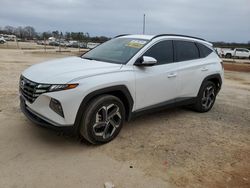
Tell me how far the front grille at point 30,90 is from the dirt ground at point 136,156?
2.26 feet

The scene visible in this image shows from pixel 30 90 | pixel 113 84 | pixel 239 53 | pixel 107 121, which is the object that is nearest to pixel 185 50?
pixel 113 84

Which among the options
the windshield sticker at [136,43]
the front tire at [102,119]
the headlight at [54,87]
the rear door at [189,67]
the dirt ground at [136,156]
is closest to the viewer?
the dirt ground at [136,156]

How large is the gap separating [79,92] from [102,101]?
16.2 inches

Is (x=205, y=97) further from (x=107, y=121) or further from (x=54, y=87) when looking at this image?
(x=54, y=87)

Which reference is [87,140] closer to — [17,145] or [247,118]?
[17,145]

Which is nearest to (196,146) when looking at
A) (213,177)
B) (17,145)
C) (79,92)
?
(213,177)

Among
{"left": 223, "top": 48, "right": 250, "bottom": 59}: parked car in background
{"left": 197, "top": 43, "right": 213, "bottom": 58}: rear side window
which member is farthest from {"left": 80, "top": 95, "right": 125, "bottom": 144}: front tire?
{"left": 223, "top": 48, "right": 250, "bottom": 59}: parked car in background

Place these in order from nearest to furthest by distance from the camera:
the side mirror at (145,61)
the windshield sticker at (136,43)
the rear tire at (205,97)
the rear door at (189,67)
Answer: the side mirror at (145,61) < the windshield sticker at (136,43) < the rear door at (189,67) < the rear tire at (205,97)

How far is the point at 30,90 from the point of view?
3609 mm

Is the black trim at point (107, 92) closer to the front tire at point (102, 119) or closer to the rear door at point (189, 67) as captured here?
the front tire at point (102, 119)

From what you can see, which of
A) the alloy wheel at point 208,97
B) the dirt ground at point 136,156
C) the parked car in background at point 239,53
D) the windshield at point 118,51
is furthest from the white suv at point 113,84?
the parked car in background at point 239,53

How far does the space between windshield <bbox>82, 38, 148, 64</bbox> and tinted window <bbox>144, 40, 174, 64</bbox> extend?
193 millimetres

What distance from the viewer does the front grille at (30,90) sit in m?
3.47

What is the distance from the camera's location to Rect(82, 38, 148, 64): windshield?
14.1 ft
